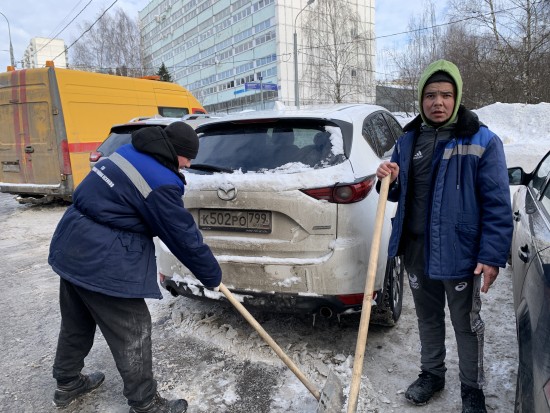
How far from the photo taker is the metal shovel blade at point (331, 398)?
2.10m

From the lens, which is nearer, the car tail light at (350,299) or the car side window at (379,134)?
the car tail light at (350,299)

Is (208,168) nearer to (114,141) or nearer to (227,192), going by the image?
(227,192)

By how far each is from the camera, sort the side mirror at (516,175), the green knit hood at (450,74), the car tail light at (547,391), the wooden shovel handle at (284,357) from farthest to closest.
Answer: the side mirror at (516,175)
the wooden shovel handle at (284,357)
the green knit hood at (450,74)
the car tail light at (547,391)

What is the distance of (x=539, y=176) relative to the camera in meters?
3.01

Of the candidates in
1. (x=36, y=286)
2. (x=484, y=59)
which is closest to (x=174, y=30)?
(x=484, y=59)

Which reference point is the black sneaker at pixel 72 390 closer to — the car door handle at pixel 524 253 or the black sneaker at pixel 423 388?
the black sneaker at pixel 423 388

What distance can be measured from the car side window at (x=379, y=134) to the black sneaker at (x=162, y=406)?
2129 millimetres

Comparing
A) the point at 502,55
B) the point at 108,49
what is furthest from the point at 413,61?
the point at 108,49

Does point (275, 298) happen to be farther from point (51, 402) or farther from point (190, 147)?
point (51, 402)

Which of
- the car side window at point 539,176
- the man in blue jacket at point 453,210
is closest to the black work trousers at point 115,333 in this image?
the man in blue jacket at point 453,210

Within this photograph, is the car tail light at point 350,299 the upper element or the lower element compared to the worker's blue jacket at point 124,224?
lower

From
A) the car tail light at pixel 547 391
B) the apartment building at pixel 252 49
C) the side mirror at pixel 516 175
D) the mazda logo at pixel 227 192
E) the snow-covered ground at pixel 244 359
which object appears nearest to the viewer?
the car tail light at pixel 547 391

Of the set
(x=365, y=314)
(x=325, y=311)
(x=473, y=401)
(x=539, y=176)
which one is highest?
(x=539, y=176)

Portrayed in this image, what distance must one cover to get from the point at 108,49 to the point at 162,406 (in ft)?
146
